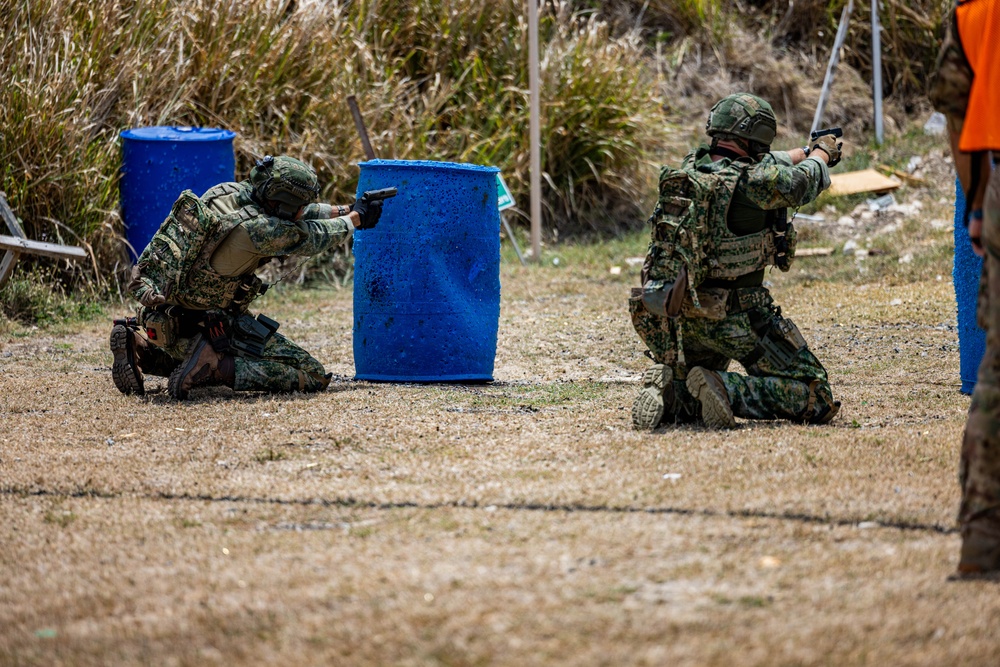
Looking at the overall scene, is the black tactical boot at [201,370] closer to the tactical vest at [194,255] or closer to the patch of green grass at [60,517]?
the tactical vest at [194,255]

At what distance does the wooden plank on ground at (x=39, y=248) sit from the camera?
850 cm

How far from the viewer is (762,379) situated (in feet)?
17.0

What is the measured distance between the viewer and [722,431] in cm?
504

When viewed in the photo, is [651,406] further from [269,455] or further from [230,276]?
[230,276]

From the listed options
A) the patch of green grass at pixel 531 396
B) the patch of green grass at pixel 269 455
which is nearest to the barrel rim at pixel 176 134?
the patch of green grass at pixel 531 396

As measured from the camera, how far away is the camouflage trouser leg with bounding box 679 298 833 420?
5.17 m

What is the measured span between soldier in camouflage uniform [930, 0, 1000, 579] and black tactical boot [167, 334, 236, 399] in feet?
13.0

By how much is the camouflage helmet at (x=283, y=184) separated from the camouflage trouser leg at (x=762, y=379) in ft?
6.82

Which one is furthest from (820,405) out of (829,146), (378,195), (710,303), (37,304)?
(37,304)

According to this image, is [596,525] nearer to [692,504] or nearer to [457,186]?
[692,504]

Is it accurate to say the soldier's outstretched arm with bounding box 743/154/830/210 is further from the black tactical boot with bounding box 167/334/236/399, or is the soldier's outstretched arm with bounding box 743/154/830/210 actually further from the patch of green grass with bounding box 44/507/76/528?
the patch of green grass with bounding box 44/507/76/528

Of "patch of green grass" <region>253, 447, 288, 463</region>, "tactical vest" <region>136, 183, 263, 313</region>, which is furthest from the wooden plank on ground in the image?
"patch of green grass" <region>253, 447, 288, 463</region>

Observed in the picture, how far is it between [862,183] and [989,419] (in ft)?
31.3

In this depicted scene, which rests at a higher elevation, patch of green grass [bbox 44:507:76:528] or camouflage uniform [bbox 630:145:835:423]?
camouflage uniform [bbox 630:145:835:423]
